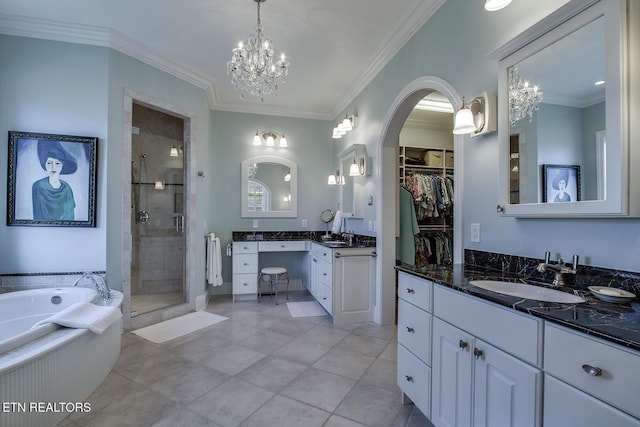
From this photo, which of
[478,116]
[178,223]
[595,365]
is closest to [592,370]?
[595,365]

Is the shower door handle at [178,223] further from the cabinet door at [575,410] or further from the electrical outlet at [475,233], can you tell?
the cabinet door at [575,410]

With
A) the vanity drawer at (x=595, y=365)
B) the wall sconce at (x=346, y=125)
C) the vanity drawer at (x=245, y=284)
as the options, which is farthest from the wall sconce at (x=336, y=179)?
the vanity drawer at (x=595, y=365)

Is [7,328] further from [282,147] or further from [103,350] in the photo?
[282,147]

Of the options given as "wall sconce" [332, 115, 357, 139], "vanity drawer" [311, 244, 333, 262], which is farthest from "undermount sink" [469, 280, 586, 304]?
"wall sconce" [332, 115, 357, 139]

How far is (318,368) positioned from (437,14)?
302 cm

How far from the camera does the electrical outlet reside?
196cm

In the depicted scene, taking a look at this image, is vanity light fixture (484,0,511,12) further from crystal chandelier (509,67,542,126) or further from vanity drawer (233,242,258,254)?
vanity drawer (233,242,258,254)

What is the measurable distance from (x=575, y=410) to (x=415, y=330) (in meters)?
0.88

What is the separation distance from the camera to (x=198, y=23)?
2783 mm

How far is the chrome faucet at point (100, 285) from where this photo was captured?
261cm

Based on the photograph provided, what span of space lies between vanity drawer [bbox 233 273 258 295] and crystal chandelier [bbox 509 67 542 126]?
12.0ft

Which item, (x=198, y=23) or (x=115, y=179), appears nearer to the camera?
(x=198, y=23)

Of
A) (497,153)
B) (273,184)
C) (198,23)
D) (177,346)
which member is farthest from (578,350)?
(273,184)

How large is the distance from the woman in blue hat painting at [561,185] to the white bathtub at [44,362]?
273cm
